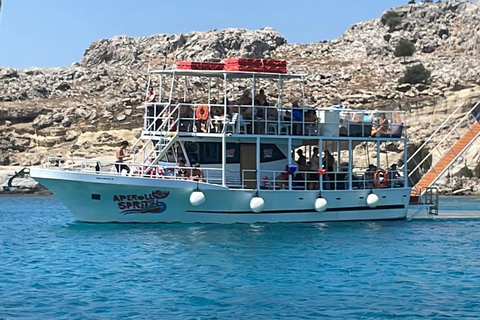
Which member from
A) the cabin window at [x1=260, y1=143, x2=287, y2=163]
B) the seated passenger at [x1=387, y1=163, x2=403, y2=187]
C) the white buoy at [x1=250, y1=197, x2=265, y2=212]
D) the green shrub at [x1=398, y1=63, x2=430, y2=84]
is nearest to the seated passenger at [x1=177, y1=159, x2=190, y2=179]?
the white buoy at [x1=250, y1=197, x2=265, y2=212]

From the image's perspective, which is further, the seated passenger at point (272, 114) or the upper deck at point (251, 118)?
the seated passenger at point (272, 114)

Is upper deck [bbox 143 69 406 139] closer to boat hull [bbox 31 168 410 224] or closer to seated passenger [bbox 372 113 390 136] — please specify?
seated passenger [bbox 372 113 390 136]

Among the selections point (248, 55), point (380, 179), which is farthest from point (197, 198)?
point (248, 55)

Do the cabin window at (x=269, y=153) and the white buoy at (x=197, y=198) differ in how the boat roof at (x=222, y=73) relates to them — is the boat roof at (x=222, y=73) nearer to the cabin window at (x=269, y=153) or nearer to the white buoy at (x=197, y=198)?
the cabin window at (x=269, y=153)

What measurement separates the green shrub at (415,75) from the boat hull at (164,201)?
48.0 metres

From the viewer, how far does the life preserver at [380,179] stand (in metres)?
29.2

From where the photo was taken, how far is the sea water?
15102 millimetres

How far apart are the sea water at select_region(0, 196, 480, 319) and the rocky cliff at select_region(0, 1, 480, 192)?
33.6 meters

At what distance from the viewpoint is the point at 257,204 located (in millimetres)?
26562

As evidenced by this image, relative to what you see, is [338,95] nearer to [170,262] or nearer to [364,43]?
[364,43]

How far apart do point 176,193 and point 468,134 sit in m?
13.0

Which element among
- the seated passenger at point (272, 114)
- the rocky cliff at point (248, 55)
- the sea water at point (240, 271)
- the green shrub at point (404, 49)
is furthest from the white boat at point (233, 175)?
the green shrub at point (404, 49)

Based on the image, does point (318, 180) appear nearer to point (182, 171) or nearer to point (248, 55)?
point (182, 171)

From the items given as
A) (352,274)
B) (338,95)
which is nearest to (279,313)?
(352,274)
